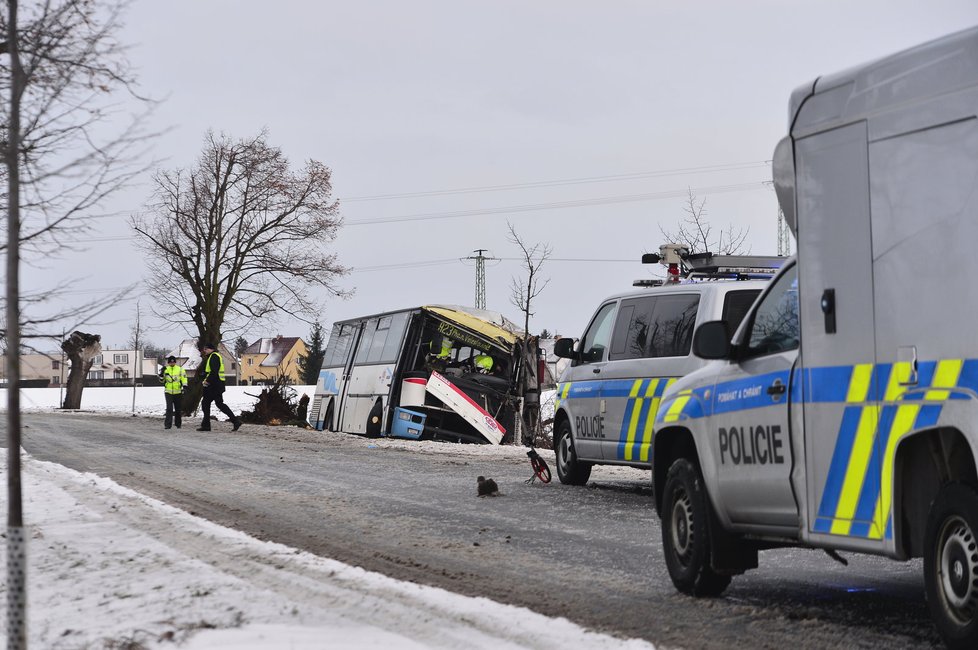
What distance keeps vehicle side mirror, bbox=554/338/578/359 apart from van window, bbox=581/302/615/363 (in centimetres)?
12

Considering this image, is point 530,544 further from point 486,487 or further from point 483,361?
point 483,361

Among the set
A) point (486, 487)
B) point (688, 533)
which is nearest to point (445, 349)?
point (486, 487)

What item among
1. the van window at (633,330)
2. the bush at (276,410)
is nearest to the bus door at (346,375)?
the bush at (276,410)

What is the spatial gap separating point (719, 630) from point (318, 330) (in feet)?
152

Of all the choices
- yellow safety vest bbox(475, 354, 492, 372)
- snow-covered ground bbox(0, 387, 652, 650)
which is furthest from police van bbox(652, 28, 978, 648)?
yellow safety vest bbox(475, 354, 492, 372)

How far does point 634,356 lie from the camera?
503 inches

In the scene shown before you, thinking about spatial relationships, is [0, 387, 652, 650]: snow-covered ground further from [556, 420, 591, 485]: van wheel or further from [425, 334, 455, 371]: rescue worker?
[425, 334, 455, 371]: rescue worker

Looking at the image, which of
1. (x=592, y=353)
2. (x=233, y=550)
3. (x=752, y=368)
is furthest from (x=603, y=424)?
(x=752, y=368)

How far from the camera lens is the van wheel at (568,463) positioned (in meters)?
14.2

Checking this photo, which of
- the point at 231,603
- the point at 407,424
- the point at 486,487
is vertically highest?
the point at 407,424

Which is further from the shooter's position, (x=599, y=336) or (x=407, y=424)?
(x=407, y=424)

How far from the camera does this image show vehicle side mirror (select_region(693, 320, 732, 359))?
6.81 m

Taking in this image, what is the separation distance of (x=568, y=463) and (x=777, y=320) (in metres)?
7.89

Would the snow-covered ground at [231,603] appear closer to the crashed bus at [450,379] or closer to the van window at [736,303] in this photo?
the van window at [736,303]
